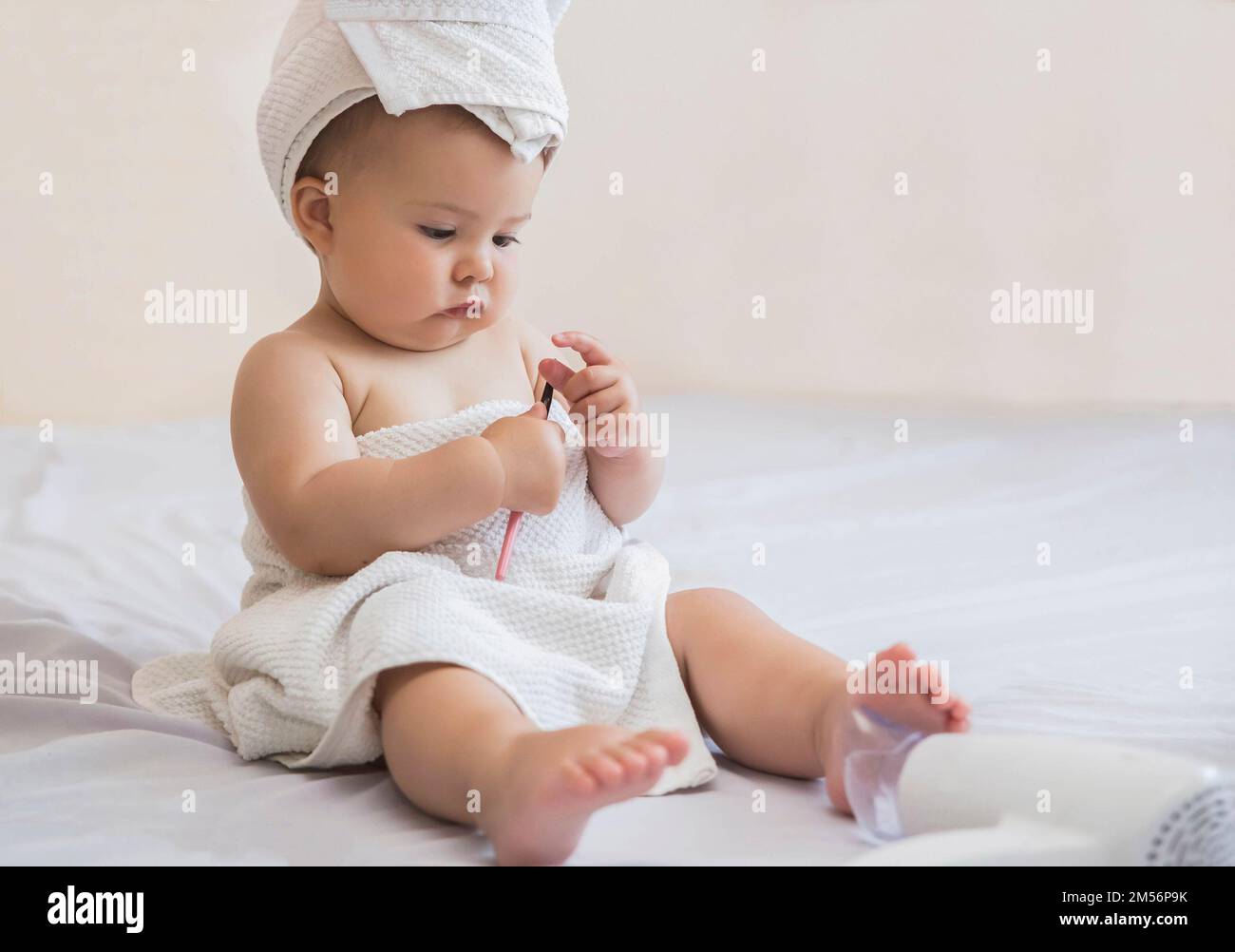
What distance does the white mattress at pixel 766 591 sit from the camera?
807 millimetres

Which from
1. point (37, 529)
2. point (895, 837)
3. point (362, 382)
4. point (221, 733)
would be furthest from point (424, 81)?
point (37, 529)

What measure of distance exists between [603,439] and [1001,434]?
1.28 m

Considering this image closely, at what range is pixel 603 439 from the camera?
1.08 meters

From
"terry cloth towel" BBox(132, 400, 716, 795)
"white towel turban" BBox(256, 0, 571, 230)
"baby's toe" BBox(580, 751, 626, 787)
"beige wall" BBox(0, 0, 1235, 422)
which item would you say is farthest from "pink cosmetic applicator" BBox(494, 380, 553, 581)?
"beige wall" BBox(0, 0, 1235, 422)

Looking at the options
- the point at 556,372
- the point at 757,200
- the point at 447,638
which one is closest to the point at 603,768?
the point at 447,638

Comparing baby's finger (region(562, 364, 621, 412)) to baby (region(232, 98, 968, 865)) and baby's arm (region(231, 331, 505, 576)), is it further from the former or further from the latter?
baby's arm (region(231, 331, 505, 576))

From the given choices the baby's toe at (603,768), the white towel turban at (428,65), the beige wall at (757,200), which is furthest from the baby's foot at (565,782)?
the beige wall at (757,200)

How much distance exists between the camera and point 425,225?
101cm

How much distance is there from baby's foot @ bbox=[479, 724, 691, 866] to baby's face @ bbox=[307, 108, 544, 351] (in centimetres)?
43

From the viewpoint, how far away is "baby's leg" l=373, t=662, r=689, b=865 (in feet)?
2.25

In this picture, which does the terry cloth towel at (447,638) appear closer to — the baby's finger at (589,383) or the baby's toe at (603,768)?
the baby's finger at (589,383)

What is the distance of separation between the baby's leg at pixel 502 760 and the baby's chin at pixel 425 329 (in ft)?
1.03

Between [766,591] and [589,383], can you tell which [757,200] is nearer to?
[766,591]
